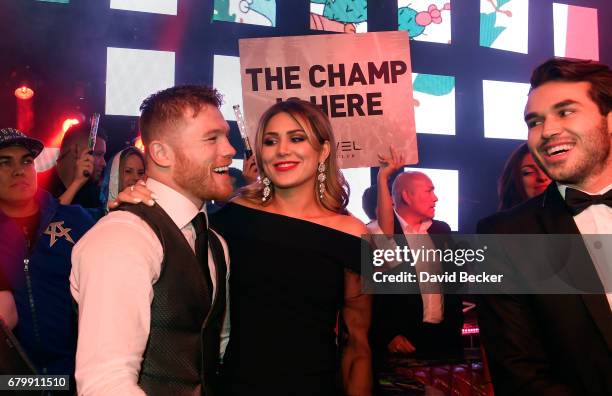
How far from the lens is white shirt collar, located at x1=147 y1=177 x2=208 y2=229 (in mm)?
1828

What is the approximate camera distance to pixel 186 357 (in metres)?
1.65

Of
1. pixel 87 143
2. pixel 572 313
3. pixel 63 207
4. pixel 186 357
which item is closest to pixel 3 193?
pixel 63 207

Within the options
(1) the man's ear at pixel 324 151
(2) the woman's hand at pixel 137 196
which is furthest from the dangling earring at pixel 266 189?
(2) the woman's hand at pixel 137 196

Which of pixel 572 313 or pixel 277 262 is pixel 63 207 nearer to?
pixel 277 262

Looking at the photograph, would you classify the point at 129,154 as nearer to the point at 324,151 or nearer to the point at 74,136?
the point at 74,136

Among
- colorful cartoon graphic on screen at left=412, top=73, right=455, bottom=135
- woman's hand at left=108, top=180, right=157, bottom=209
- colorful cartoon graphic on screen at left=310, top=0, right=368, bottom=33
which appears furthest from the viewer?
colorful cartoon graphic on screen at left=412, top=73, right=455, bottom=135

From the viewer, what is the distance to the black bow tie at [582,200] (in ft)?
6.63

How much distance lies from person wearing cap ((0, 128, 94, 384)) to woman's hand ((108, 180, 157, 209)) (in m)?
1.09

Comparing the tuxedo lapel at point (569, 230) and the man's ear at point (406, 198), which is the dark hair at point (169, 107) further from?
the man's ear at point (406, 198)

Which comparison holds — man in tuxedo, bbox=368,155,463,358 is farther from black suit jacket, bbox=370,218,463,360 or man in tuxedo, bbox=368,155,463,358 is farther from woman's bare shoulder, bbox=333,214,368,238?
woman's bare shoulder, bbox=333,214,368,238

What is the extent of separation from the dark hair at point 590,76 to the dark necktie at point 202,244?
4.49 feet

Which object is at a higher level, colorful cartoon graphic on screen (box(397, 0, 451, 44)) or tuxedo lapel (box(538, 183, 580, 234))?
colorful cartoon graphic on screen (box(397, 0, 451, 44))

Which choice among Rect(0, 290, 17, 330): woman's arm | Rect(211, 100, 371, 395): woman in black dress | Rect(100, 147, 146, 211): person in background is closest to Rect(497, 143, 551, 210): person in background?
Rect(211, 100, 371, 395): woman in black dress

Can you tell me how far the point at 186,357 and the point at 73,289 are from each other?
0.39 metres
